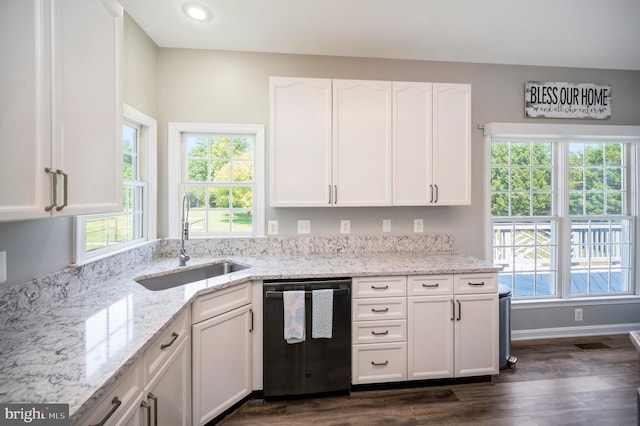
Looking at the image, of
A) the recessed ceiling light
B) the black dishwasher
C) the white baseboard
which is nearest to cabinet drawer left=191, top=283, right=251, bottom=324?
the black dishwasher

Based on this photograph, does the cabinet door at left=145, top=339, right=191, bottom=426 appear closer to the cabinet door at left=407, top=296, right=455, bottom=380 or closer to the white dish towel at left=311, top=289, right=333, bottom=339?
the white dish towel at left=311, top=289, right=333, bottom=339

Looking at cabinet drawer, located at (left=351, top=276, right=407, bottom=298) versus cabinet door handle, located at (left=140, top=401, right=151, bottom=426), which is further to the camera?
cabinet drawer, located at (left=351, top=276, right=407, bottom=298)

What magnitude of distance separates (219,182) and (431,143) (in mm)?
1915

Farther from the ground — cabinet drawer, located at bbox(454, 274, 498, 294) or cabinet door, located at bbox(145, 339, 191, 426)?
cabinet drawer, located at bbox(454, 274, 498, 294)

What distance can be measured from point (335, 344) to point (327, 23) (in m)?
2.39

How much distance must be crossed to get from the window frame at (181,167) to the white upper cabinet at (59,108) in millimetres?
1209

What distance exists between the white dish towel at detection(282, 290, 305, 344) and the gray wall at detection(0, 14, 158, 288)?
1.28m

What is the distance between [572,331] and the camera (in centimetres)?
316

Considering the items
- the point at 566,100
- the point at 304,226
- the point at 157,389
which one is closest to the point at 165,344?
the point at 157,389

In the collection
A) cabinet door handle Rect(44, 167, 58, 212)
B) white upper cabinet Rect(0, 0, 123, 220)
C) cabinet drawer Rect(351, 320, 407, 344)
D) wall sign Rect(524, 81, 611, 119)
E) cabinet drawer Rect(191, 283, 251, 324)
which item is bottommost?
cabinet drawer Rect(351, 320, 407, 344)

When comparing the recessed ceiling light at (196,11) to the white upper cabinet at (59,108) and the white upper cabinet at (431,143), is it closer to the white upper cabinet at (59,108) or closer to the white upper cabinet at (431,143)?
the white upper cabinet at (59,108)

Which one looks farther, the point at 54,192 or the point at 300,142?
the point at 300,142

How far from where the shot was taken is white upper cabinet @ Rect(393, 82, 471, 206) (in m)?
2.56

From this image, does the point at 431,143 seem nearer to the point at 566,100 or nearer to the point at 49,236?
the point at 566,100
